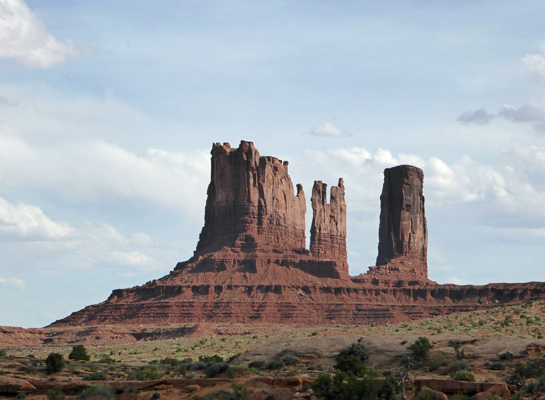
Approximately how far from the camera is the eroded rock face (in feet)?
485

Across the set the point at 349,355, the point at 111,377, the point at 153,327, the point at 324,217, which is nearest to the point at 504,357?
the point at 349,355

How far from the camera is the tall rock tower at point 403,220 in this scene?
16525 centimetres

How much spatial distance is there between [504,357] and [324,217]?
392 feet

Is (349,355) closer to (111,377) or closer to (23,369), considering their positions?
(111,377)

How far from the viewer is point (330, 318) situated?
440 ft

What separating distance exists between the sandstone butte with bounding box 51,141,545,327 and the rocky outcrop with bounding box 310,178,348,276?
154 millimetres

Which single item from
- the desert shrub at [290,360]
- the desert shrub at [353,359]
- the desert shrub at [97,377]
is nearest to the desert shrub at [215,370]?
the desert shrub at [290,360]

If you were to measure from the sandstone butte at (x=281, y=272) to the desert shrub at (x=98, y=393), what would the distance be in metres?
86.7

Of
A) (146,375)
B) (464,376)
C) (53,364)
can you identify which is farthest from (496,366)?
(53,364)

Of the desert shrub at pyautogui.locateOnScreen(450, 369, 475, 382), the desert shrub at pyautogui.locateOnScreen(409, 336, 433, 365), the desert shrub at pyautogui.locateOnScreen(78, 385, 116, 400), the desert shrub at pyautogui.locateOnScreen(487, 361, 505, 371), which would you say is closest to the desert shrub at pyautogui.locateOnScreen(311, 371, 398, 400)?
the desert shrub at pyautogui.locateOnScreen(450, 369, 475, 382)

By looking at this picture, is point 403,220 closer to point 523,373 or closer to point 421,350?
point 421,350

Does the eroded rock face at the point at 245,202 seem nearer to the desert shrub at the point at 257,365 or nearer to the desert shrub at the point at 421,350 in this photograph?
the desert shrub at the point at 257,365

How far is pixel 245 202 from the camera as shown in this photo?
148 meters

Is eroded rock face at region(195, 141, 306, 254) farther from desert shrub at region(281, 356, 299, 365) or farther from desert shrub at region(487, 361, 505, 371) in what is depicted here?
desert shrub at region(487, 361, 505, 371)
